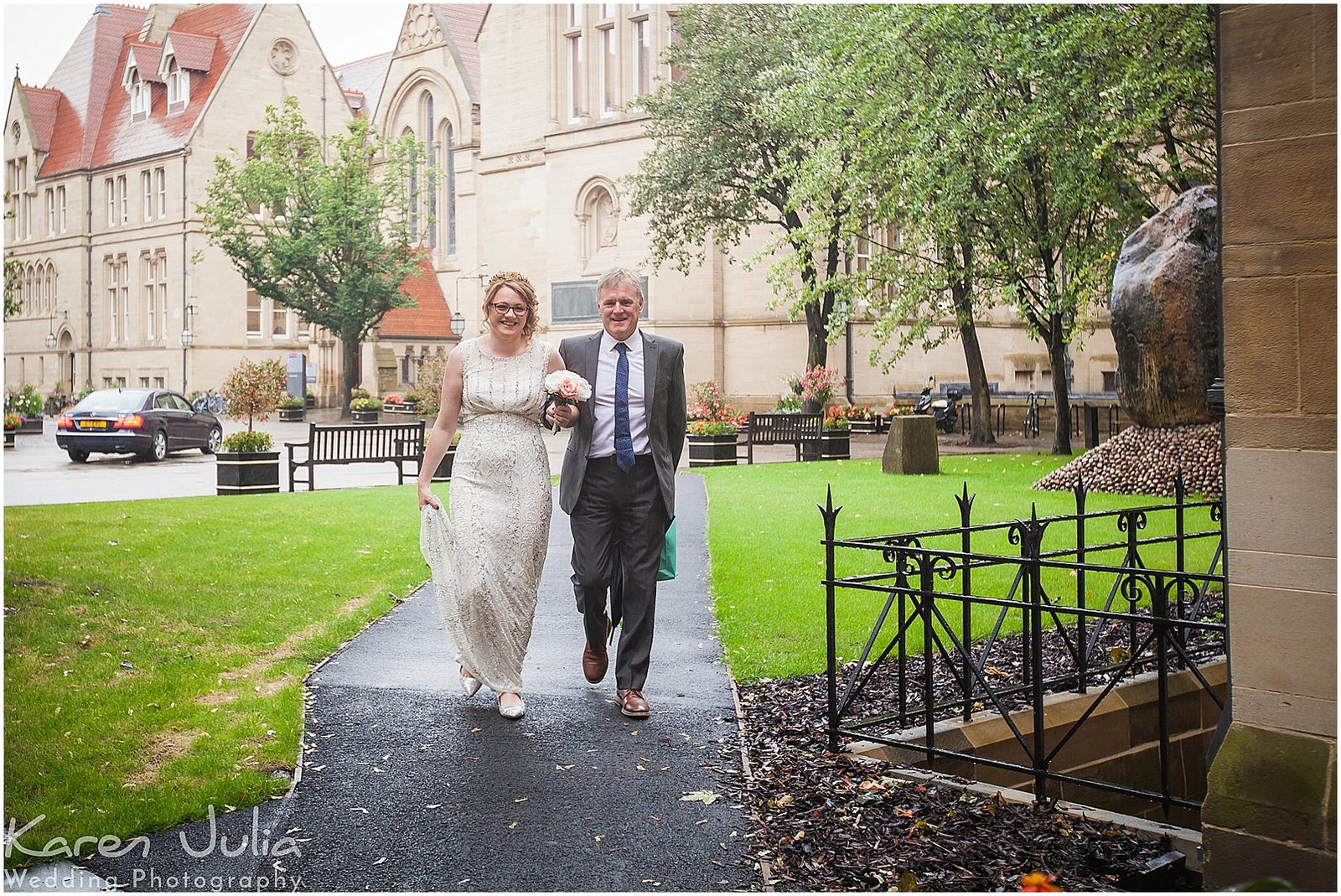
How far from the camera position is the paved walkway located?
422cm

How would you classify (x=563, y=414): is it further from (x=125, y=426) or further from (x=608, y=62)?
(x=608, y=62)

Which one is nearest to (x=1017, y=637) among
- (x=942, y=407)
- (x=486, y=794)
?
(x=486, y=794)

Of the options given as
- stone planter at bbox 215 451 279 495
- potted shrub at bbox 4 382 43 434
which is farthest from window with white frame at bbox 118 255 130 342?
stone planter at bbox 215 451 279 495

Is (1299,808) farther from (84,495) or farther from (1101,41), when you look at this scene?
(84,495)

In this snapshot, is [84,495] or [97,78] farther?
[97,78]

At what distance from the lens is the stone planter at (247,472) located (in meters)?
18.9

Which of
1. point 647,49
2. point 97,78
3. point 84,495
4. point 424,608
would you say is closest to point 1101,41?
point 424,608

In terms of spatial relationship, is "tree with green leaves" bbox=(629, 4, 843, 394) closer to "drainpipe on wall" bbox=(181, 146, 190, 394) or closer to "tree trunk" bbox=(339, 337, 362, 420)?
"tree trunk" bbox=(339, 337, 362, 420)

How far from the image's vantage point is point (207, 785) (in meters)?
5.00

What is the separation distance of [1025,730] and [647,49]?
38.4m

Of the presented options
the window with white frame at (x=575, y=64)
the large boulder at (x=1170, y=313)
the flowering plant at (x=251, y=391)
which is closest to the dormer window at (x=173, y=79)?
the window with white frame at (x=575, y=64)

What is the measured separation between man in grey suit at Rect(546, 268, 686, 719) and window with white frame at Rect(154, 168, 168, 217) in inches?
2345

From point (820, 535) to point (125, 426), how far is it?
63.0 ft

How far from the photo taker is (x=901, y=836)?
15.0 feet
